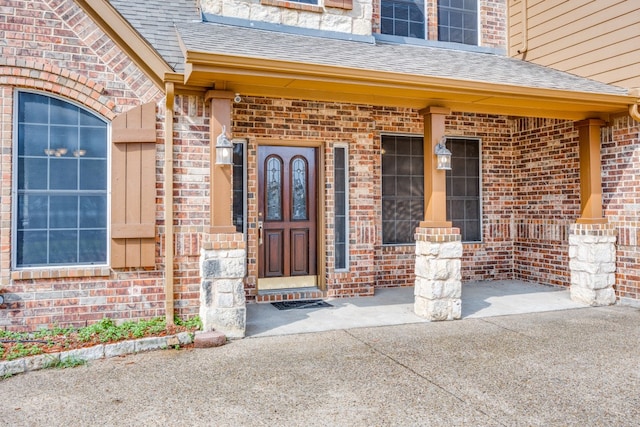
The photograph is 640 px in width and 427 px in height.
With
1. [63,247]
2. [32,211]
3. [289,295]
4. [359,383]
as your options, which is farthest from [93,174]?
[359,383]

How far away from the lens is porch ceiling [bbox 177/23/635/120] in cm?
475

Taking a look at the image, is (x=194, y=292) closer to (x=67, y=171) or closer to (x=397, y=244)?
(x=67, y=171)

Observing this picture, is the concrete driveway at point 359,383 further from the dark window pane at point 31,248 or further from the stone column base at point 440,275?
the dark window pane at point 31,248

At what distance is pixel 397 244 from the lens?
7656 mm

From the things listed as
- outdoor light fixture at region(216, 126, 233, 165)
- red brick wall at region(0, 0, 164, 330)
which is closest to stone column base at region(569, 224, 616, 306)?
outdoor light fixture at region(216, 126, 233, 165)

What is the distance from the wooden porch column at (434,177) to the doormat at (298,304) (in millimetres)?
1784

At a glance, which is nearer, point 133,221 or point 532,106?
point 133,221

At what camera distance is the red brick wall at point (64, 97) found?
471 cm

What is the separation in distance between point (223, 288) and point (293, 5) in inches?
169

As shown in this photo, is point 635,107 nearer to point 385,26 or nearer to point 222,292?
point 385,26

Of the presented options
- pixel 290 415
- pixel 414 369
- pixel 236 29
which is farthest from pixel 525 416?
pixel 236 29

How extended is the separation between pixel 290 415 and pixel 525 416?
5.12 ft

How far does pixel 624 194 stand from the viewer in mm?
6492

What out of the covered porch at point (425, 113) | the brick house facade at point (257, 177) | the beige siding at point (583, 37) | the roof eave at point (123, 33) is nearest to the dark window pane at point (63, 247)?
the brick house facade at point (257, 177)
